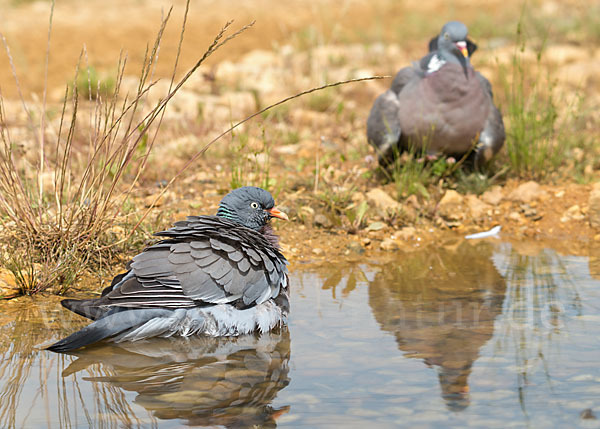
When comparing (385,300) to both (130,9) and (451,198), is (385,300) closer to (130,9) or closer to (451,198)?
(451,198)

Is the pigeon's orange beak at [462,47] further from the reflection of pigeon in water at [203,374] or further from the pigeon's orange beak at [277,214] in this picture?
the reflection of pigeon in water at [203,374]

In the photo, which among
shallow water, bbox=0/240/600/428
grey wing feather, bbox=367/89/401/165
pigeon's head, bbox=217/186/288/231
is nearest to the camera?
shallow water, bbox=0/240/600/428

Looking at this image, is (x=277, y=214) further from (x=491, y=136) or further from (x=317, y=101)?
(x=317, y=101)

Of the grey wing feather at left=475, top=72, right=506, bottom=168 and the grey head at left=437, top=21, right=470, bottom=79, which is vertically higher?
the grey head at left=437, top=21, right=470, bottom=79

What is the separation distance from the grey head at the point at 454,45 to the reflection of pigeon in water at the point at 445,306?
154 cm

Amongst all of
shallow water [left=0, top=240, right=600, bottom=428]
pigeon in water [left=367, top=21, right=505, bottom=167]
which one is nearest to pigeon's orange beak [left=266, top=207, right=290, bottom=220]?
shallow water [left=0, top=240, right=600, bottom=428]

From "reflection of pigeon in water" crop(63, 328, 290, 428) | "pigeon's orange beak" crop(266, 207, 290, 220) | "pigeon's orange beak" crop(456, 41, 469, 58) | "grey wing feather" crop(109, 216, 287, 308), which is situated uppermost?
"pigeon's orange beak" crop(456, 41, 469, 58)

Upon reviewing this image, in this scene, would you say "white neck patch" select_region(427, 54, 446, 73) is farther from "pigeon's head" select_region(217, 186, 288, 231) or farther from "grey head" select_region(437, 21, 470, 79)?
"pigeon's head" select_region(217, 186, 288, 231)

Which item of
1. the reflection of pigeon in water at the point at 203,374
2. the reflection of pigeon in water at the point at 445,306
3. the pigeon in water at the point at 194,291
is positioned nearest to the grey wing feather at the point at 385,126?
the reflection of pigeon in water at the point at 445,306

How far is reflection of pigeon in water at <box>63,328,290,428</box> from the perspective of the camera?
2.90 m

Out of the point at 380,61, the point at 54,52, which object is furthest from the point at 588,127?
the point at 54,52

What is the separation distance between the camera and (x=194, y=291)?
11.8 feet

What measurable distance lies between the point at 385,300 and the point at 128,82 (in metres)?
6.35

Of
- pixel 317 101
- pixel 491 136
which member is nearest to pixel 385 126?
pixel 491 136
